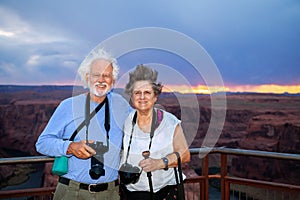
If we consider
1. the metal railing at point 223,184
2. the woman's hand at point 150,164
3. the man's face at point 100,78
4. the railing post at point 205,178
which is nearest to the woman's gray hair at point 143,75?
the man's face at point 100,78

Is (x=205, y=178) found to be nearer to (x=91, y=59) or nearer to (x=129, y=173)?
(x=129, y=173)

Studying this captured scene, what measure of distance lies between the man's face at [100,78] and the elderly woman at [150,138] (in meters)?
0.15

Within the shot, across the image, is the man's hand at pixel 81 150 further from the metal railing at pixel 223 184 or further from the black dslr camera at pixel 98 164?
the metal railing at pixel 223 184

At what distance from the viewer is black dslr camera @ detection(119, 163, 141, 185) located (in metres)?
1.55

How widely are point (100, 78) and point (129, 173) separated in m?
0.60

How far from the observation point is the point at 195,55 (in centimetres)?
172

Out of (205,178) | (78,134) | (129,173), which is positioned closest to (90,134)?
(78,134)

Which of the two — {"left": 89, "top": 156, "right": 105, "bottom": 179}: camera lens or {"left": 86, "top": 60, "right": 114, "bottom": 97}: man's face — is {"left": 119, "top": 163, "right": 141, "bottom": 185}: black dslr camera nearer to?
{"left": 89, "top": 156, "right": 105, "bottom": 179}: camera lens

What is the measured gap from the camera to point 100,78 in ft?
5.59

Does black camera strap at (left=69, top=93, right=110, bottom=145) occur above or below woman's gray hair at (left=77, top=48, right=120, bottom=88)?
below

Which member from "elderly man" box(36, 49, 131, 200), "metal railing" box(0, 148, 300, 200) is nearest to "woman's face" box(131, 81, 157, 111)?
"elderly man" box(36, 49, 131, 200)

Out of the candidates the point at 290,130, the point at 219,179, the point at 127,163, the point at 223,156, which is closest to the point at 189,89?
the point at 127,163

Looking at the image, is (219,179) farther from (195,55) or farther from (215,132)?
(195,55)

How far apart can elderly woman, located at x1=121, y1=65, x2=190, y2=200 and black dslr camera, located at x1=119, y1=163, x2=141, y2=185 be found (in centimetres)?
2
